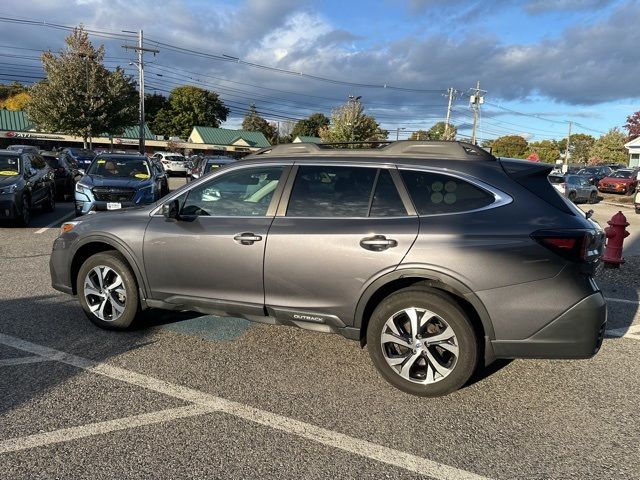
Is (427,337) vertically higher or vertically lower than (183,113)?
lower

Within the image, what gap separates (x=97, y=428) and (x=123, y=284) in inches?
67.7

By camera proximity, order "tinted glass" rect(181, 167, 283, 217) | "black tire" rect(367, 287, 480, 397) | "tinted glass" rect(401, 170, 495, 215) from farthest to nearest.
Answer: "tinted glass" rect(181, 167, 283, 217), "tinted glass" rect(401, 170, 495, 215), "black tire" rect(367, 287, 480, 397)

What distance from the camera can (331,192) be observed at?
389 cm

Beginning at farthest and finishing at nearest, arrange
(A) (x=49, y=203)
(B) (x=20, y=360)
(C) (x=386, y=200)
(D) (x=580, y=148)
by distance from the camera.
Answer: (D) (x=580, y=148) → (A) (x=49, y=203) → (B) (x=20, y=360) → (C) (x=386, y=200)

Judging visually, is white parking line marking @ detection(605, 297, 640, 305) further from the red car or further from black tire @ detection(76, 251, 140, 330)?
the red car

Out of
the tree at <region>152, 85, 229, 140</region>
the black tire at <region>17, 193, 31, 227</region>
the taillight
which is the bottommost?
the black tire at <region>17, 193, 31, 227</region>

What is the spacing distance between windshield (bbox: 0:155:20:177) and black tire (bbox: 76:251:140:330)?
25.2 feet

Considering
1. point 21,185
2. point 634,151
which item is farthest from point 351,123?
point 21,185

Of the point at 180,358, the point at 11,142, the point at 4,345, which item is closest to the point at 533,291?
the point at 180,358

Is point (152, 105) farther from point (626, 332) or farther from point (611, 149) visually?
point (626, 332)

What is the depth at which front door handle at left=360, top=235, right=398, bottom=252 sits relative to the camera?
3.51 metres

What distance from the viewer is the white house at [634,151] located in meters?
64.3

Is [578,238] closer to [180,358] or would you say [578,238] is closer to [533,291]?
[533,291]

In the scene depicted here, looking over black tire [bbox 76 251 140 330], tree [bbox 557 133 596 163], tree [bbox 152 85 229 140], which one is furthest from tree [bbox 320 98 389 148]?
tree [bbox 557 133 596 163]
